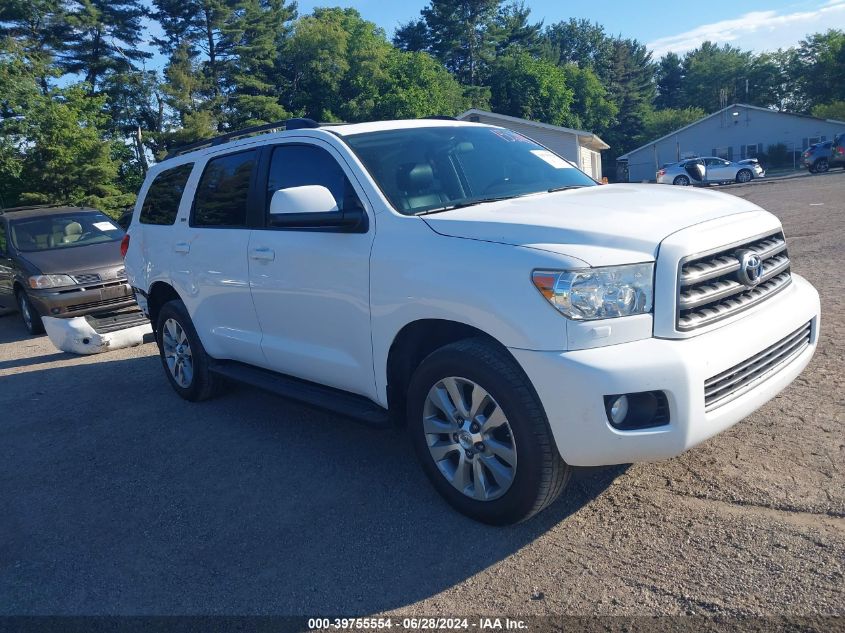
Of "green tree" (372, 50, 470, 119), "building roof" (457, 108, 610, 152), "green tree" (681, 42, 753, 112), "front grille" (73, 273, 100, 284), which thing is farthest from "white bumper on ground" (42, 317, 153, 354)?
"green tree" (681, 42, 753, 112)

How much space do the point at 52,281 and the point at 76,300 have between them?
462 mm

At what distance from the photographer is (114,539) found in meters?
3.73

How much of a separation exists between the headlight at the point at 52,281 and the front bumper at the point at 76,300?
Result: 0.24ft

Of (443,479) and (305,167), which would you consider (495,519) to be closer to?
(443,479)

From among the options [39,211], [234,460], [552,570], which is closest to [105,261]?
[39,211]

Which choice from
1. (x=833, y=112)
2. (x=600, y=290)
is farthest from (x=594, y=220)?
(x=833, y=112)

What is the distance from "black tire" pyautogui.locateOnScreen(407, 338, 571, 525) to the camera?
3.06 m

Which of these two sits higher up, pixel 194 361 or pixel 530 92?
pixel 530 92

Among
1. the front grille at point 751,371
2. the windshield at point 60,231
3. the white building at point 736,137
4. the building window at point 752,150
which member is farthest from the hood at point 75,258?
the building window at point 752,150

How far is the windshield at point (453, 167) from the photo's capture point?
3.95 meters

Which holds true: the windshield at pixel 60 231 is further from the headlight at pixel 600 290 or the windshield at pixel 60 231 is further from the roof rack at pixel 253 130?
the headlight at pixel 600 290

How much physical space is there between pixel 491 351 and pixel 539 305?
0.34m

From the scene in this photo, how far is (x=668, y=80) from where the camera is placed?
10762cm

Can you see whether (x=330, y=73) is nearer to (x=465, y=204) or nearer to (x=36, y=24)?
(x=36, y=24)
